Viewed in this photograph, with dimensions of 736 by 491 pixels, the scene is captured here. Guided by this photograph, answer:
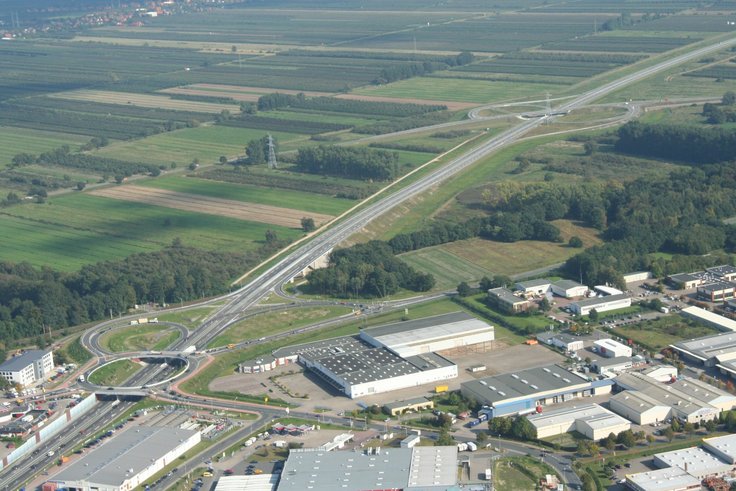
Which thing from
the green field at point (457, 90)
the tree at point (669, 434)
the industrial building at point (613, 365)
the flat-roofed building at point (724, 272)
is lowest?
the tree at point (669, 434)

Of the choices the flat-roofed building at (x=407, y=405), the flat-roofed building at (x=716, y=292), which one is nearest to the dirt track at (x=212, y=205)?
the flat-roofed building at (x=716, y=292)

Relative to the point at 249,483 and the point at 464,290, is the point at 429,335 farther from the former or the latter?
the point at 249,483

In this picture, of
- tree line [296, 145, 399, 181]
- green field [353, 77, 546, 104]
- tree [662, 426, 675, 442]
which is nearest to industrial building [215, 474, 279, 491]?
tree [662, 426, 675, 442]

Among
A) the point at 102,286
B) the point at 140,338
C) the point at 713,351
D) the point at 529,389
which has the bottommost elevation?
the point at 713,351

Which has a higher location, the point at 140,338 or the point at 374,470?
the point at 140,338

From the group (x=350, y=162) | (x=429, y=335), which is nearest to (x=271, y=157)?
(x=350, y=162)

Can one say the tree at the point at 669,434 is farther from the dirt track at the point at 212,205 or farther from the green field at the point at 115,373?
the dirt track at the point at 212,205
